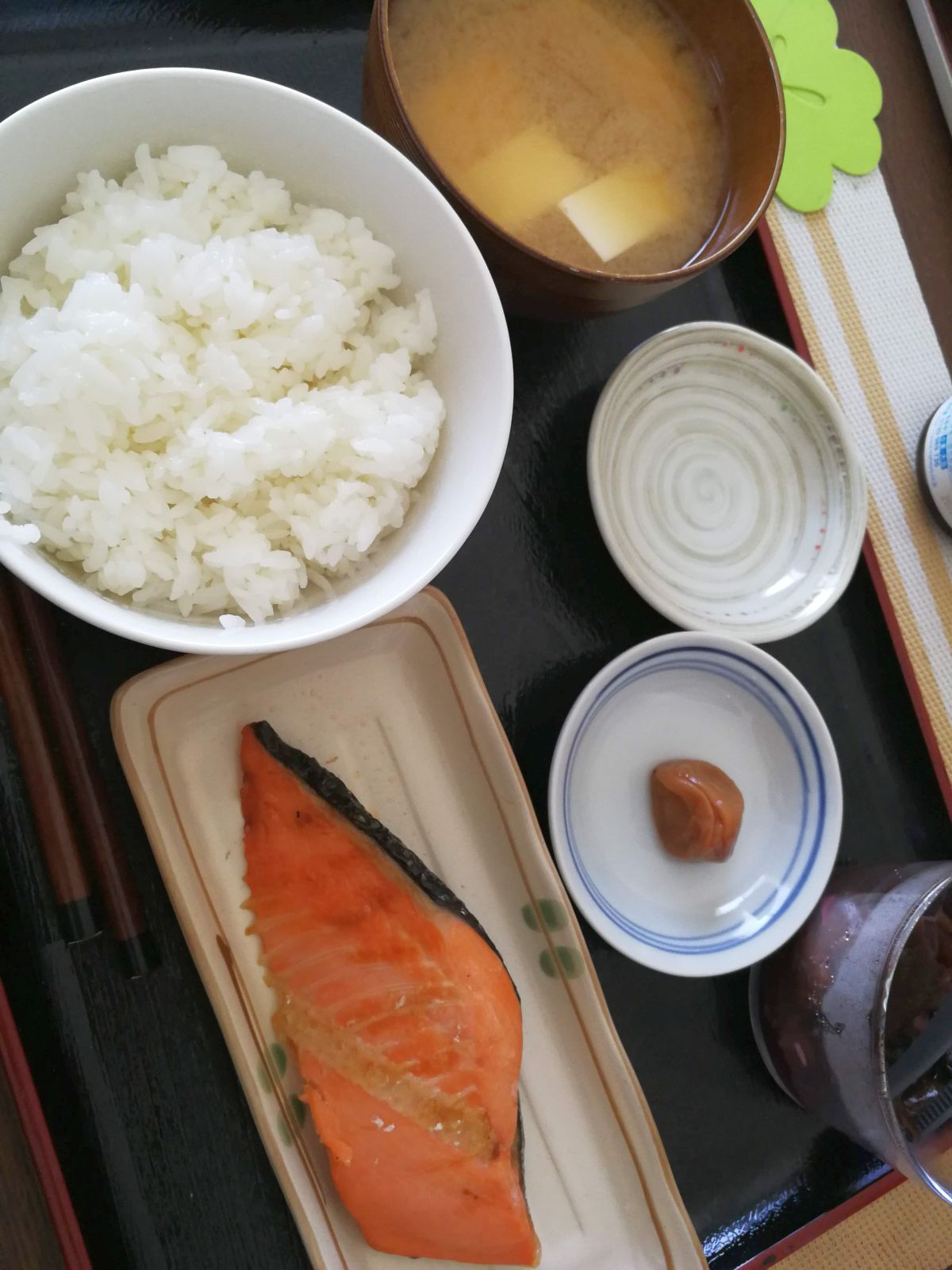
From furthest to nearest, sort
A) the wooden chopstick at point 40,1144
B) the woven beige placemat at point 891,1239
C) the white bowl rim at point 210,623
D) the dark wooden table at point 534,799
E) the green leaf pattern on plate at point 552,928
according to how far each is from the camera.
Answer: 1. the woven beige placemat at point 891,1239
2. the green leaf pattern on plate at point 552,928
3. the dark wooden table at point 534,799
4. the wooden chopstick at point 40,1144
5. the white bowl rim at point 210,623

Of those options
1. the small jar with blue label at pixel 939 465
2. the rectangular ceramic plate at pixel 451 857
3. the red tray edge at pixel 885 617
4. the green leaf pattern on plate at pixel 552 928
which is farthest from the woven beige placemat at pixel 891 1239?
the small jar with blue label at pixel 939 465

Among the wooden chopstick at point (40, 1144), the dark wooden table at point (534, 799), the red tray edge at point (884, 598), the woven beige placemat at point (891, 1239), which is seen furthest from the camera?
the red tray edge at point (884, 598)

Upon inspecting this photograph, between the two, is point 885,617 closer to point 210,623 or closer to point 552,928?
point 552,928

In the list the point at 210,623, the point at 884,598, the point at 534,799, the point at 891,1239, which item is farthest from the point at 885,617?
the point at 210,623

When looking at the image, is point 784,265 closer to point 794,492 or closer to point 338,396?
point 794,492

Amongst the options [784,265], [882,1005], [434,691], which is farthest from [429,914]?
[784,265]

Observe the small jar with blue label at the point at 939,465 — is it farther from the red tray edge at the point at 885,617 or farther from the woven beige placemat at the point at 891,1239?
the woven beige placemat at the point at 891,1239
